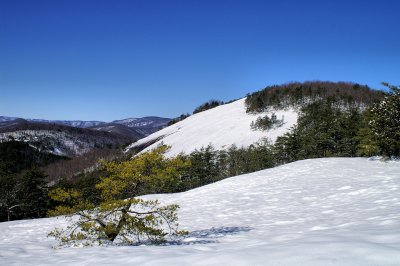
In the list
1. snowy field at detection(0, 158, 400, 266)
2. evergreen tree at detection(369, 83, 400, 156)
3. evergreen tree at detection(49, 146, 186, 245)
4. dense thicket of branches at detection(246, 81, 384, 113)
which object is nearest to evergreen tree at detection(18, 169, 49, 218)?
snowy field at detection(0, 158, 400, 266)

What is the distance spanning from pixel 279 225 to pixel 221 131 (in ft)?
353

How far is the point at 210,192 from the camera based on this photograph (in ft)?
72.3

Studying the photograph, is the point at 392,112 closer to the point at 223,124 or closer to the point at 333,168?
the point at 333,168

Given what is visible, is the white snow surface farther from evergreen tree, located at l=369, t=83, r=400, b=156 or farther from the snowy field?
the snowy field

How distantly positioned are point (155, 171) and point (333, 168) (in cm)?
1500

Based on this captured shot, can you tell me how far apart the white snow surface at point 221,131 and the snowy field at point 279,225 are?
218ft

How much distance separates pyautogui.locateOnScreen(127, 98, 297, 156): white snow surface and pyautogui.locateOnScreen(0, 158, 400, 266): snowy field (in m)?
66.5

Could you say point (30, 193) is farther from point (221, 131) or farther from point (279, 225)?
point (221, 131)

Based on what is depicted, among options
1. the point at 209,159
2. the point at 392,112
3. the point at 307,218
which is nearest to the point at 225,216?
the point at 307,218

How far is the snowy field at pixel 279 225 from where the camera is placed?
5.18 metres

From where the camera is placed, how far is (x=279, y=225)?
11.3 metres

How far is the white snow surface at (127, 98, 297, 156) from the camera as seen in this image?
100375 millimetres

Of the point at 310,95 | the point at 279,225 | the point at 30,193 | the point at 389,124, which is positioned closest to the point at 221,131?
the point at 310,95

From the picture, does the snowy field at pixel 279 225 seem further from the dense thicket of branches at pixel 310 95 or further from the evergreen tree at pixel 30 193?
the dense thicket of branches at pixel 310 95
